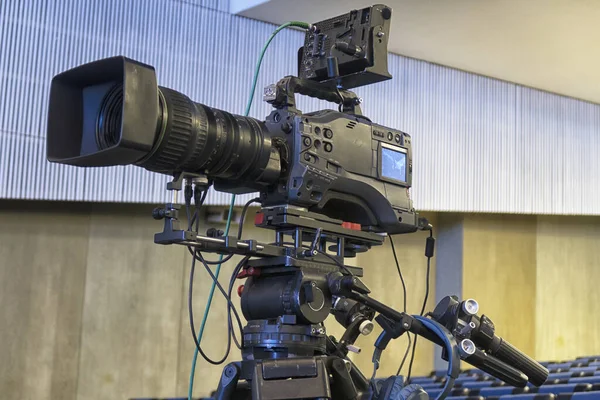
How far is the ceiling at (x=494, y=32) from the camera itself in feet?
12.0

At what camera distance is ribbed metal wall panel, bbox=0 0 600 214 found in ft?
11.0

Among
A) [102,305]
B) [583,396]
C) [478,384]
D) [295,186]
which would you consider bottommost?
[478,384]

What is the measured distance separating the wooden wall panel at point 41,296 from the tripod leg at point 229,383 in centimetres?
257

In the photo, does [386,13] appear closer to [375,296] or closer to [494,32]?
[494,32]

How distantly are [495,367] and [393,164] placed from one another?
48cm

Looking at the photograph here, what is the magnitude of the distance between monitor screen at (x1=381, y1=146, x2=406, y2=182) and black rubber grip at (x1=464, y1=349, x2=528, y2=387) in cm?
42

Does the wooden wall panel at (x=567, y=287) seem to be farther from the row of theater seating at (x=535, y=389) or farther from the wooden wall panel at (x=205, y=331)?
the wooden wall panel at (x=205, y=331)

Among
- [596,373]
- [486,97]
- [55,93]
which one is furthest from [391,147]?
[486,97]

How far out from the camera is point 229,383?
54.1 inches

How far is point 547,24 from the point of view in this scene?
3824 mm

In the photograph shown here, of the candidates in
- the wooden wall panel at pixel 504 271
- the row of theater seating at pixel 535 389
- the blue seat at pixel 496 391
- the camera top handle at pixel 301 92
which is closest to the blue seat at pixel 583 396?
the row of theater seating at pixel 535 389

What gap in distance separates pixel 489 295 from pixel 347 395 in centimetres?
391

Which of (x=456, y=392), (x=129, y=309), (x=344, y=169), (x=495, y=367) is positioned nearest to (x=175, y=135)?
(x=344, y=169)

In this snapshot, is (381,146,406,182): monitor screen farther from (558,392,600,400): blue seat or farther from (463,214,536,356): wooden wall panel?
(463,214,536,356): wooden wall panel
